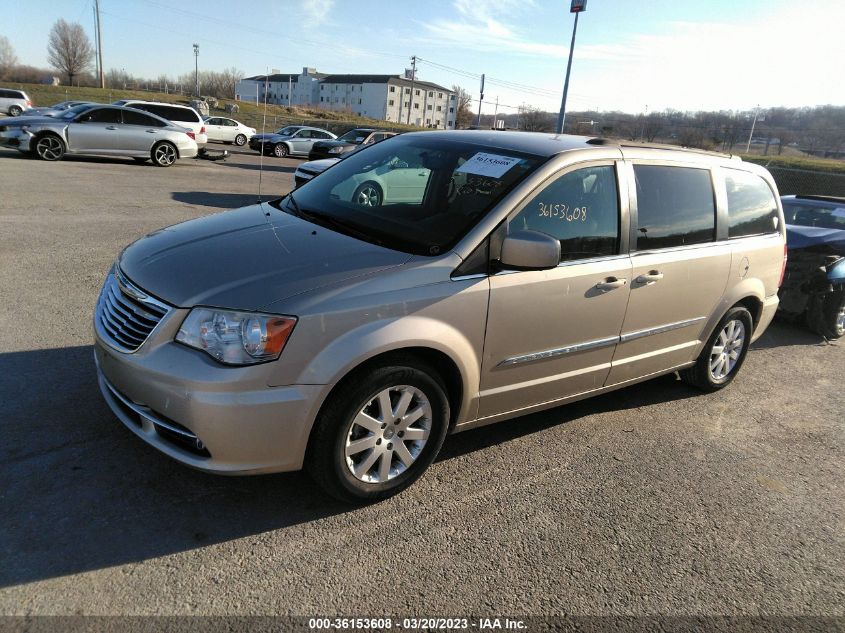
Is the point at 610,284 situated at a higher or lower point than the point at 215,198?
higher

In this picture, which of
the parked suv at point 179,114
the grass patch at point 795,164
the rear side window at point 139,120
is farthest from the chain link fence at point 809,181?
the rear side window at point 139,120

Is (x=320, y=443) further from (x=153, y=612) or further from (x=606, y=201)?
(x=606, y=201)

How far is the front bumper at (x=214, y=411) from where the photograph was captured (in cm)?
268

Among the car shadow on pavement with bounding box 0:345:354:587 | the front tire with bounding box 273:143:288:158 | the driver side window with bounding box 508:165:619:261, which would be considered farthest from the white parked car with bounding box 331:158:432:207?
the front tire with bounding box 273:143:288:158

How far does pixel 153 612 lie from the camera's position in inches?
93.9

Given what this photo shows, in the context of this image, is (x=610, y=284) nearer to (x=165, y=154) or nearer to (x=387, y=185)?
(x=387, y=185)

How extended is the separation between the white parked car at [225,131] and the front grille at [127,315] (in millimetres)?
27091

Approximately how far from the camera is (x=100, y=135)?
16297mm

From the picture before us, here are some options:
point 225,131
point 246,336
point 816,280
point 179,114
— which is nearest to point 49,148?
point 179,114

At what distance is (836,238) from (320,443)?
23.2ft

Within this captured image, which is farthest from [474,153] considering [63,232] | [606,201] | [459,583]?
[63,232]

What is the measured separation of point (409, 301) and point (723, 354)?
132 inches

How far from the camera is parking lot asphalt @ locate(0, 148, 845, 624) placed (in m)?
2.59

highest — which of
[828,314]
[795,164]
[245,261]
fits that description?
[795,164]
